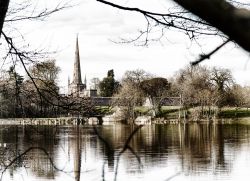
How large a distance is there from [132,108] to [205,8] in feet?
229

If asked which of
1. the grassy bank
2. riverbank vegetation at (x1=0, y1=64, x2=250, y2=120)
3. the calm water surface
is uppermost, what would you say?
riverbank vegetation at (x1=0, y1=64, x2=250, y2=120)

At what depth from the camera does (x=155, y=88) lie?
80.1m

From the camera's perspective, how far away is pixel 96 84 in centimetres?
10788

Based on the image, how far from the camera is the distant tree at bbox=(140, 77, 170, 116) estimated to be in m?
78.1

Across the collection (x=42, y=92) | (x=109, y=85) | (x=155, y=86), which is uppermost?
(x=109, y=85)

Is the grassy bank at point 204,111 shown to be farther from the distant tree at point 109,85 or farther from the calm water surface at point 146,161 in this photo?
the calm water surface at point 146,161

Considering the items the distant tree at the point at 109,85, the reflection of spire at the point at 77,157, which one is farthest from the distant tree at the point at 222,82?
the reflection of spire at the point at 77,157

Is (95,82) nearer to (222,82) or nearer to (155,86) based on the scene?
(155,86)

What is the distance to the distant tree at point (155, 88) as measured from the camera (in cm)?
7806

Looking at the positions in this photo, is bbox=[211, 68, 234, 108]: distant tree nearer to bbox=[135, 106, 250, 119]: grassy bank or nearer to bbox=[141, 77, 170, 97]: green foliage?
bbox=[135, 106, 250, 119]: grassy bank

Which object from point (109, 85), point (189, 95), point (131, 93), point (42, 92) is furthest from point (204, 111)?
point (42, 92)

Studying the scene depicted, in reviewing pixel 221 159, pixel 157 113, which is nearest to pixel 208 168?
pixel 221 159

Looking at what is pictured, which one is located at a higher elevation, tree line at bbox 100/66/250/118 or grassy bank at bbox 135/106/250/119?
tree line at bbox 100/66/250/118

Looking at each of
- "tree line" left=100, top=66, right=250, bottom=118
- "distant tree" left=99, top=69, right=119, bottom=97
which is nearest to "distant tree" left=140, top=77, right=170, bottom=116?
"tree line" left=100, top=66, right=250, bottom=118
